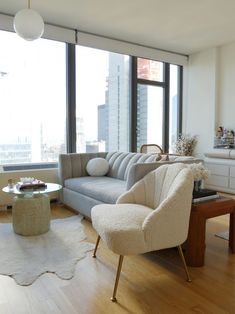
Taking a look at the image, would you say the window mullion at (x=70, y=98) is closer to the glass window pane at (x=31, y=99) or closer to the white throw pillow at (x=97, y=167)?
the glass window pane at (x=31, y=99)

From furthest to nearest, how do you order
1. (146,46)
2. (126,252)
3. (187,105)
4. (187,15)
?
1. (187,105)
2. (146,46)
3. (187,15)
4. (126,252)

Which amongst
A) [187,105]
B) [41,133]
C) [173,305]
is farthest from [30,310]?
[187,105]

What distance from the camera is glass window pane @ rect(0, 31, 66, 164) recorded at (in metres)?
4.34

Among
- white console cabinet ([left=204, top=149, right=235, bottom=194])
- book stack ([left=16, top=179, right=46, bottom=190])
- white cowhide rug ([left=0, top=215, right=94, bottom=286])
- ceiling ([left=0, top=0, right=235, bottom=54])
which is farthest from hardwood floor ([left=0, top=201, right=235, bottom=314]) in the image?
ceiling ([left=0, top=0, right=235, bottom=54])

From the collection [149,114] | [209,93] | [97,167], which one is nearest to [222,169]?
[209,93]

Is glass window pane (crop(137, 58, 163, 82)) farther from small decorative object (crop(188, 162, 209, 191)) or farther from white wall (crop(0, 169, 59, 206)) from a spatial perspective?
small decorative object (crop(188, 162, 209, 191))

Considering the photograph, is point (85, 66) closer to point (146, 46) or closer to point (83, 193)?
point (146, 46)

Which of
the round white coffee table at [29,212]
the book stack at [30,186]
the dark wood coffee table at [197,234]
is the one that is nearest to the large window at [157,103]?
the book stack at [30,186]

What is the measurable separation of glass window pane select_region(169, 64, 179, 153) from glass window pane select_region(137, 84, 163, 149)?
0.28 metres

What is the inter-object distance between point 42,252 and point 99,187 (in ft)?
3.47

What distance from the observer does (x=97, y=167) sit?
13.7 ft

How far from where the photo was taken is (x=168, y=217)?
Result: 78.7 inches

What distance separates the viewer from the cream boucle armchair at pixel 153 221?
74.7 inches

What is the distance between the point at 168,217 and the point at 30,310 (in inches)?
40.7
